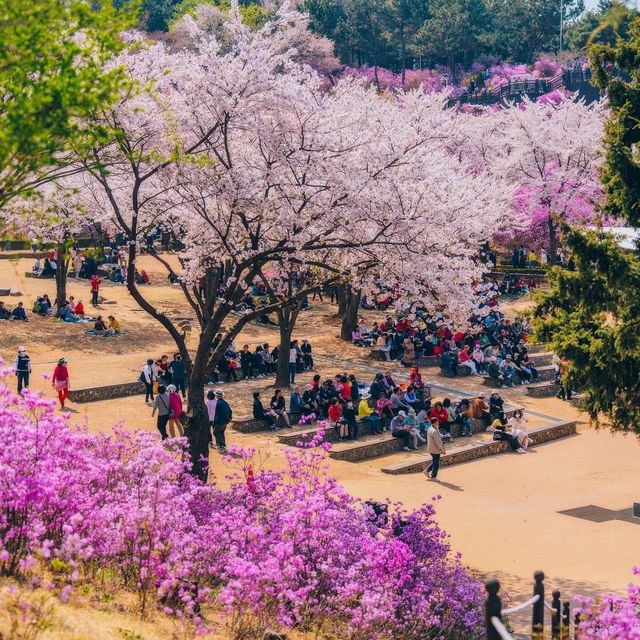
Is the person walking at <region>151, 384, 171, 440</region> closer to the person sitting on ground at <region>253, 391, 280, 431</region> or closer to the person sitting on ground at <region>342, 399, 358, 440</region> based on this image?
the person sitting on ground at <region>253, 391, 280, 431</region>

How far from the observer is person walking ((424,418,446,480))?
21016 millimetres

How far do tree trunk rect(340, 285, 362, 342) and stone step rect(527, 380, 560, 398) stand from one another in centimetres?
703

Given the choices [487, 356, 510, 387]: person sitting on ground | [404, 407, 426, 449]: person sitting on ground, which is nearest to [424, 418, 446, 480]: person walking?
[404, 407, 426, 449]: person sitting on ground

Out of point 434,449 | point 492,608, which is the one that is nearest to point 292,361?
point 434,449

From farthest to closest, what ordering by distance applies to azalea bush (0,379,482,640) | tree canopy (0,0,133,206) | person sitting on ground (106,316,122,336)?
person sitting on ground (106,316,122,336) → azalea bush (0,379,482,640) → tree canopy (0,0,133,206)

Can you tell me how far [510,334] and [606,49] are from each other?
1872cm

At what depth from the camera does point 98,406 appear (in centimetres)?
2455

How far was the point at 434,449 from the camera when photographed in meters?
21.1

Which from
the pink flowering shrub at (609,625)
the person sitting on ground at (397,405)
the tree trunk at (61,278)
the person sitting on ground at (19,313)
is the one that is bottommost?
the person sitting on ground at (397,405)

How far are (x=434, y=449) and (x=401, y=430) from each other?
329cm

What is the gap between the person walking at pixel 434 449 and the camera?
21.0 metres

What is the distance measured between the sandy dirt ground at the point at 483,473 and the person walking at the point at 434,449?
0.40 meters

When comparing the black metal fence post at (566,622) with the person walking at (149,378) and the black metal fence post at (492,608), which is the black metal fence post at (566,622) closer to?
the black metal fence post at (492,608)

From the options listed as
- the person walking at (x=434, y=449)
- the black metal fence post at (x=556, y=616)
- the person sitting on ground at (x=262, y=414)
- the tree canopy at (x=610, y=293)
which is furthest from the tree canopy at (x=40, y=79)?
the person sitting on ground at (x=262, y=414)
